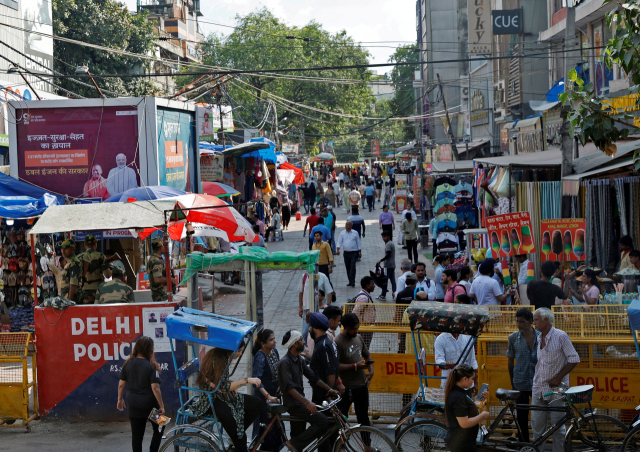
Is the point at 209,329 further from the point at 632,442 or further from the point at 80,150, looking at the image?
the point at 80,150

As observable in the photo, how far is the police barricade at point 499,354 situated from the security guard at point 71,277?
14.0 feet

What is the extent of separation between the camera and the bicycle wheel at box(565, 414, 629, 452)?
6773 millimetres

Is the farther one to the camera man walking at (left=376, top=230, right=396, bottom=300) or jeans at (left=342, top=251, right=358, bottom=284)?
jeans at (left=342, top=251, right=358, bottom=284)

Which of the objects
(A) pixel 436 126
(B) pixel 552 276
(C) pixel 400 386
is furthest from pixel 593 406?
(A) pixel 436 126

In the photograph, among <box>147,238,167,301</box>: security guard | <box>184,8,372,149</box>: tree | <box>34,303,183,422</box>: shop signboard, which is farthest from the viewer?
<box>184,8,372,149</box>: tree

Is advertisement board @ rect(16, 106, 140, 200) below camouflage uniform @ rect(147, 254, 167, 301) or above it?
above

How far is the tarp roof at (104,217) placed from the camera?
29.6ft

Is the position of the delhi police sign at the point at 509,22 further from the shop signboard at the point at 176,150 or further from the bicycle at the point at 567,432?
the bicycle at the point at 567,432

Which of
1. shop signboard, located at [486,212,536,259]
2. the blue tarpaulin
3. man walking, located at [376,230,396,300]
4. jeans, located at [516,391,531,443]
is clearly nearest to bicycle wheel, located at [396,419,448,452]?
jeans, located at [516,391,531,443]

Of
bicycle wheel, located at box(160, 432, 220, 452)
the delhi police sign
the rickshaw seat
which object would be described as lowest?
bicycle wheel, located at box(160, 432, 220, 452)

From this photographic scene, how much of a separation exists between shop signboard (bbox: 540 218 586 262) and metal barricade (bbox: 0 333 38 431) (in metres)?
7.92

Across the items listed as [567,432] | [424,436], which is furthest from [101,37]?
[567,432]

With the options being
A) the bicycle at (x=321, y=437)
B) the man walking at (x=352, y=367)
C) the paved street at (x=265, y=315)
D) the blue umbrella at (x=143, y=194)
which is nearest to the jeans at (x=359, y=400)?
the man walking at (x=352, y=367)

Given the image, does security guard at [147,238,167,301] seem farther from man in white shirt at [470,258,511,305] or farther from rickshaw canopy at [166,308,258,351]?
man in white shirt at [470,258,511,305]
